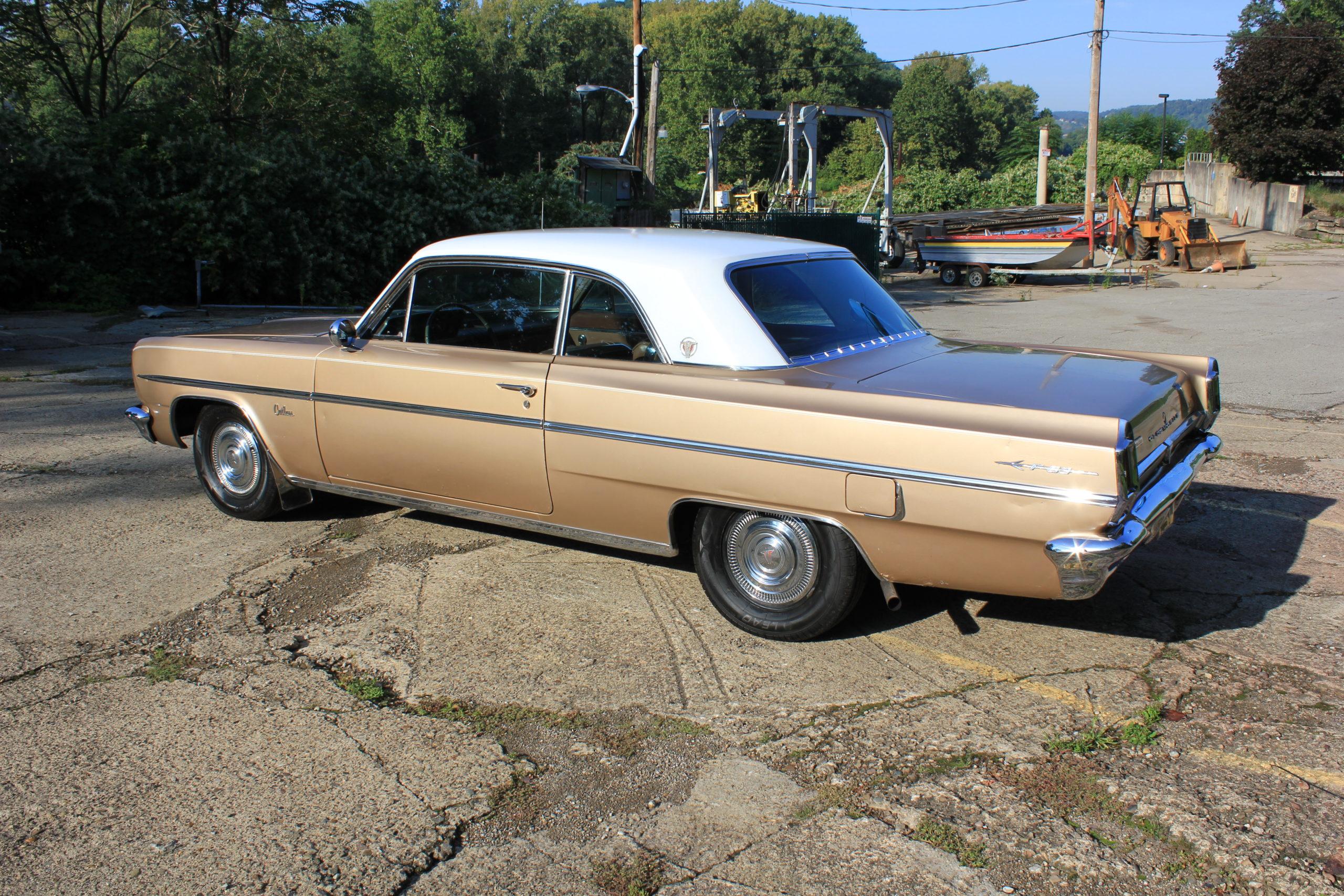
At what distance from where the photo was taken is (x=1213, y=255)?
2466 cm

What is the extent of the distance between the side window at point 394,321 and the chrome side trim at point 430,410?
13.3 inches

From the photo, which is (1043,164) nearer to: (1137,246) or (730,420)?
(1137,246)

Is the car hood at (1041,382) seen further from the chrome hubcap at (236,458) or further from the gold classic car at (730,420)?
the chrome hubcap at (236,458)

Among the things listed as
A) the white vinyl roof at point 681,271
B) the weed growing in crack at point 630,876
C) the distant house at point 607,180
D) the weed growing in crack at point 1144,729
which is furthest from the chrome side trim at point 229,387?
the distant house at point 607,180

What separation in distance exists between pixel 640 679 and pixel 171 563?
256 centimetres

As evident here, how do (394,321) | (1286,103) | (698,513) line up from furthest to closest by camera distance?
(1286,103) → (394,321) → (698,513)

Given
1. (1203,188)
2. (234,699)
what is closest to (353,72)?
(234,699)

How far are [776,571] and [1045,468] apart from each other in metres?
1.09

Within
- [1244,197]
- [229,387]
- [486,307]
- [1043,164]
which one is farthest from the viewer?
[1244,197]

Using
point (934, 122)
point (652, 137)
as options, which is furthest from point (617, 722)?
point (934, 122)

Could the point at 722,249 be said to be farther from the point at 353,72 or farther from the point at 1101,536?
the point at 353,72

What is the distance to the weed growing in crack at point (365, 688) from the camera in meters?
3.48

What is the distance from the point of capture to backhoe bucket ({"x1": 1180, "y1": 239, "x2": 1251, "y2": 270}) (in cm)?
2452

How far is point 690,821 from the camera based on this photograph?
9.02 feet
